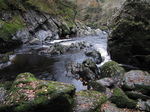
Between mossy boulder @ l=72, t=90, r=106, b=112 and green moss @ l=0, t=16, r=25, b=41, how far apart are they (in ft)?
47.1

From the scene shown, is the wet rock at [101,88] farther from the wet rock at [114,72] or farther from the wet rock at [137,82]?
the wet rock at [114,72]

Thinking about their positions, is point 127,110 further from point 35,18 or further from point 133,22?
point 35,18

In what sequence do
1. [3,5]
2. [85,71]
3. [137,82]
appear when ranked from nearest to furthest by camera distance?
[137,82] < [85,71] < [3,5]

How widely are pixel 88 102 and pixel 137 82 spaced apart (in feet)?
10.0

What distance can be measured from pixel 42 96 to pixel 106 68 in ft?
18.2

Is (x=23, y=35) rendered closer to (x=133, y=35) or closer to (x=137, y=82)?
(x=133, y=35)

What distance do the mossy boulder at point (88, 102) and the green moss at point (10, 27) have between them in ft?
47.1

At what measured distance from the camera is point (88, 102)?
17.3 ft

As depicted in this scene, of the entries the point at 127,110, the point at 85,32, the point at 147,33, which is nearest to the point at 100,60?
the point at 147,33

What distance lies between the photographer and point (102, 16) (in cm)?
6325

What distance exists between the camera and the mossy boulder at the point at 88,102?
4.93 metres

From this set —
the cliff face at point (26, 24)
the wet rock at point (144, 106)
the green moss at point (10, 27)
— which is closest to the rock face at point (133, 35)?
the wet rock at point (144, 106)

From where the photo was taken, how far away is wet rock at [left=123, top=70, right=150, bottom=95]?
5.85 meters

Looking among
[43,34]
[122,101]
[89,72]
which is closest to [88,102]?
[122,101]
